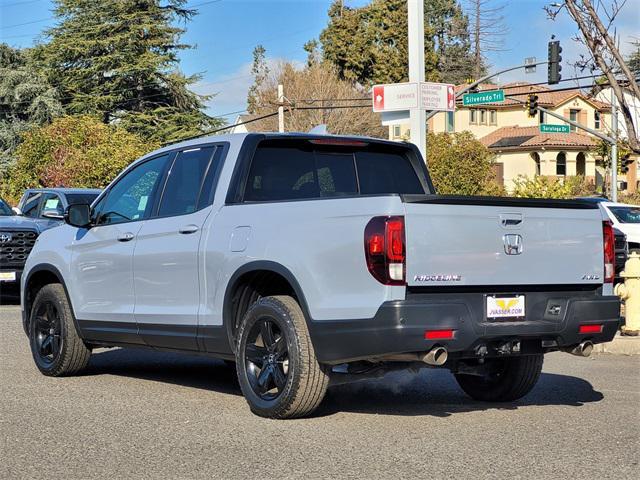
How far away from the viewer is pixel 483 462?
570 cm

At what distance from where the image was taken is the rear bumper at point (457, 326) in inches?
241

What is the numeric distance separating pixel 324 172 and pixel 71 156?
2953 cm

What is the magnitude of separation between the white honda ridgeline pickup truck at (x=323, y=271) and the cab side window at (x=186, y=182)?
1 cm

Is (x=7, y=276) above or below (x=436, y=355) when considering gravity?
below

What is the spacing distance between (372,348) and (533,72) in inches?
1216

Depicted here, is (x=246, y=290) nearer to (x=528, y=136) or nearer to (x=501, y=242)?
(x=501, y=242)

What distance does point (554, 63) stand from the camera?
113 ft

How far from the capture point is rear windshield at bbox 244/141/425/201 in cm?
766

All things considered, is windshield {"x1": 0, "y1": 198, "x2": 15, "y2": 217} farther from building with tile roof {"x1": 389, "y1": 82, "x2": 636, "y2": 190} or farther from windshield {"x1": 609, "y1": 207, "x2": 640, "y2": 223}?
building with tile roof {"x1": 389, "y1": 82, "x2": 636, "y2": 190}

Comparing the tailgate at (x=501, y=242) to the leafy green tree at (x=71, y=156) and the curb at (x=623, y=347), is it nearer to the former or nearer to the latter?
the curb at (x=623, y=347)

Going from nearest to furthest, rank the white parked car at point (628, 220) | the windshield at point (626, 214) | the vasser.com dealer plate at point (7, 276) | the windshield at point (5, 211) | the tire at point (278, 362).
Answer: the tire at point (278, 362) → the vasser.com dealer plate at point (7, 276) → the windshield at point (5, 211) → the white parked car at point (628, 220) → the windshield at point (626, 214)

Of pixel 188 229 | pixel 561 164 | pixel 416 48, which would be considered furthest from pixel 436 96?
pixel 561 164

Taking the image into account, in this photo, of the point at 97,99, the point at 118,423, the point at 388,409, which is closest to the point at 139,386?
the point at 118,423

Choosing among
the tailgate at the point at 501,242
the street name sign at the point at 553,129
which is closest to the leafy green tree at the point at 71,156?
the street name sign at the point at 553,129
